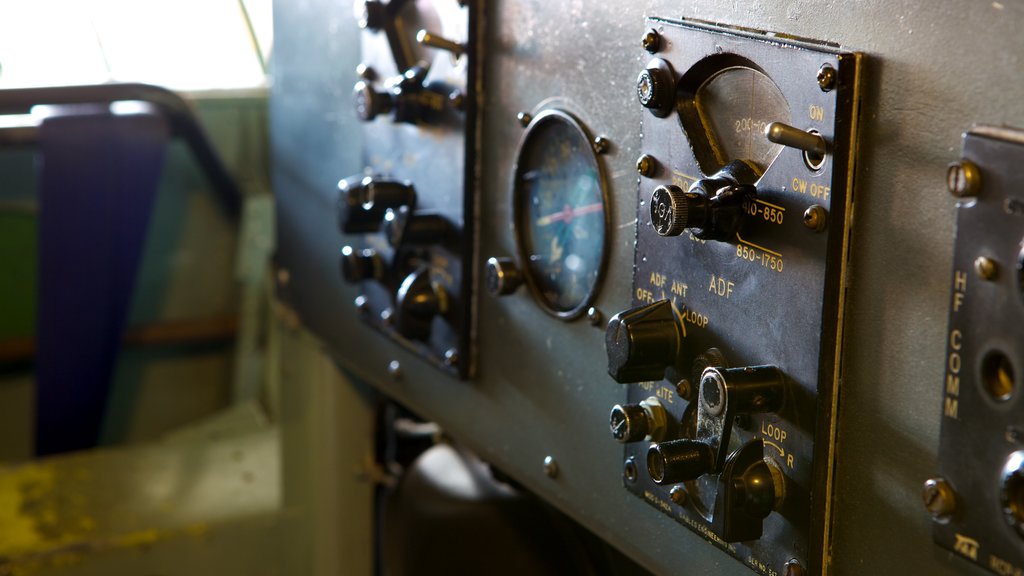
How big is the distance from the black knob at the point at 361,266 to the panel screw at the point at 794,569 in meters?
0.69

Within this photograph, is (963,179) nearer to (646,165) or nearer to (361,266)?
(646,165)

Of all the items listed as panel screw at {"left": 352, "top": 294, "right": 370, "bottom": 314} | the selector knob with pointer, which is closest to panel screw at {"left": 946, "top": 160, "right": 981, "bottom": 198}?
the selector knob with pointer

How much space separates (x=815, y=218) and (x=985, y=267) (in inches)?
4.8

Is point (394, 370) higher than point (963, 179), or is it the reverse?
point (963, 179)

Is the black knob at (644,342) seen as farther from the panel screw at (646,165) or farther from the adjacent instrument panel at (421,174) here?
the adjacent instrument panel at (421,174)

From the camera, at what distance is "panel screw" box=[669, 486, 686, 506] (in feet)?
2.85

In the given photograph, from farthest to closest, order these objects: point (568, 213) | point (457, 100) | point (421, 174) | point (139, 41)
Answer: point (139, 41) → point (421, 174) → point (457, 100) → point (568, 213)

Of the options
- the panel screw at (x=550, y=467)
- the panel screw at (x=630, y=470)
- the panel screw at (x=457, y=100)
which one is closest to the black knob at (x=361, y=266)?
the panel screw at (x=457, y=100)

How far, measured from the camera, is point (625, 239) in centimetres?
94

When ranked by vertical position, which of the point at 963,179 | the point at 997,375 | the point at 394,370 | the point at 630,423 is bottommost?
the point at 394,370

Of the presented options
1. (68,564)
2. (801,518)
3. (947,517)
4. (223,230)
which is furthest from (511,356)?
(223,230)

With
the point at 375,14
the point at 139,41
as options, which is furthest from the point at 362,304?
the point at 139,41

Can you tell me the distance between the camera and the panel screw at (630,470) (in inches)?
36.5

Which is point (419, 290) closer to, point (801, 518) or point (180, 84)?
point (801, 518)
